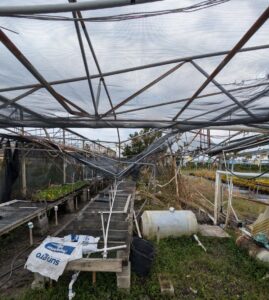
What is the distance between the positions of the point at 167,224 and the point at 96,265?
97.4 inches

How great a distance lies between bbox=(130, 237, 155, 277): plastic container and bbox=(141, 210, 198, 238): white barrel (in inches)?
56.3

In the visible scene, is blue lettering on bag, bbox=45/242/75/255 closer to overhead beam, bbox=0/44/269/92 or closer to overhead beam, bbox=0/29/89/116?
overhead beam, bbox=0/29/89/116

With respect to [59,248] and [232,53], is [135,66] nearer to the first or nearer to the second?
[232,53]

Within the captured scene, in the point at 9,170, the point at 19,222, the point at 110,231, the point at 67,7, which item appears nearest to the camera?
the point at 67,7

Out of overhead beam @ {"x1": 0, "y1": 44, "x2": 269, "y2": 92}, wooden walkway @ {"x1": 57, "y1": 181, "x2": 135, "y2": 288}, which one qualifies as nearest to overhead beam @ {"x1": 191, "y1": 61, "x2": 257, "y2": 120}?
overhead beam @ {"x1": 0, "y1": 44, "x2": 269, "y2": 92}

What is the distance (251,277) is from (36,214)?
4.28m

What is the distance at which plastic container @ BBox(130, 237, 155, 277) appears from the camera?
3.83m

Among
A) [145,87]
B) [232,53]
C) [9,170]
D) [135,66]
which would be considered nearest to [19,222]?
[9,170]

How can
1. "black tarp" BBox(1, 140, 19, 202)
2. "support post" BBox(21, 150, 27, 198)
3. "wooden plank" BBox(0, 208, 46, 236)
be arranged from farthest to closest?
"support post" BBox(21, 150, 27, 198)
"black tarp" BBox(1, 140, 19, 202)
"wooden plank" BBox(0, 208, 46, 236)

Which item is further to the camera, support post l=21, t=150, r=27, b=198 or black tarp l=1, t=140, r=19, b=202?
support post l=21, t=150, r=27, b=198

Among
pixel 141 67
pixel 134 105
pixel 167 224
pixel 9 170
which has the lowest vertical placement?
pixel 167 224

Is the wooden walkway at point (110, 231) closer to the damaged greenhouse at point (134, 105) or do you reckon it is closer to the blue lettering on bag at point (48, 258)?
the damaged greenhouse at point (134, 105)

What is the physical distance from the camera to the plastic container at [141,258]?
12.6 feet

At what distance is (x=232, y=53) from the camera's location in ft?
6.81
